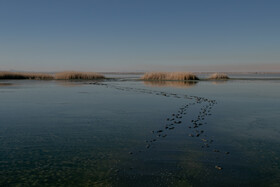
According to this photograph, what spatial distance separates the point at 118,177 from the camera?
5.54 metres

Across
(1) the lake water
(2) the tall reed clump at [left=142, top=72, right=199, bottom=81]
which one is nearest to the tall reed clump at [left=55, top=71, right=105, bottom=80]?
(2) the tall reed clump at [left=142, top=72, right=199, bottom=81]

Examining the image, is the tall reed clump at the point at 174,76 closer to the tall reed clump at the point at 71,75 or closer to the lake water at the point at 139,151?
the tall reed clump at the point at 71,75

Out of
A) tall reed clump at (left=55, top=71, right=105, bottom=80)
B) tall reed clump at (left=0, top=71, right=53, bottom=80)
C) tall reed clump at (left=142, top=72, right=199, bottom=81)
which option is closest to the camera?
tall reed clump at (left=142, top=72, right=199, bottom=81)

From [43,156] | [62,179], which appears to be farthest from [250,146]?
[43,156]

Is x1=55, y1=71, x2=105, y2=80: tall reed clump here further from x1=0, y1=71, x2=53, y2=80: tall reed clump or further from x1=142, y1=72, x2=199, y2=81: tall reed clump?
x1=142, y1=72, x2=199, y2=81: tall reed clump

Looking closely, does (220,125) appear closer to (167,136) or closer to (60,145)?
(167,136)

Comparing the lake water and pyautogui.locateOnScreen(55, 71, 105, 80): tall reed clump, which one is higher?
pyautogui.locateOnScreen(55, 71, 105, 80): tall reed clump

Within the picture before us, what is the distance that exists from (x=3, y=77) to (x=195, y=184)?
72456mm

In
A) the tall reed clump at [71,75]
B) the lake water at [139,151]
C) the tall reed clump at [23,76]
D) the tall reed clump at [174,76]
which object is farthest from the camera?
the tall reed clump at [23,76]

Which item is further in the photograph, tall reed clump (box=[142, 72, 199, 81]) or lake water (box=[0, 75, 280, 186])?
tall reed clump (box=[142, 72, 199, 81])

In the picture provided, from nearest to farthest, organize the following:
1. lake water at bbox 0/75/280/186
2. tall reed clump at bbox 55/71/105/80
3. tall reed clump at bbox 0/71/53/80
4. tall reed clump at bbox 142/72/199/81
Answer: lake water at bbox 0/75/280/186, tall reed clump at bbox 142/72/199/81, tall reed clump at bbox 55/71/105/80, tall reed clump at bbox 0/71/53/80

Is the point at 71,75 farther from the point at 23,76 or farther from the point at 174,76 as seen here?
the point at 174,76

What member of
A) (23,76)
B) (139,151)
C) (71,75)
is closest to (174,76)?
(71,75)

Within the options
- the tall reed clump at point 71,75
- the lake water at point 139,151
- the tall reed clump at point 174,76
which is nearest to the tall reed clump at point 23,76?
the tall reed clump at point 71,75
